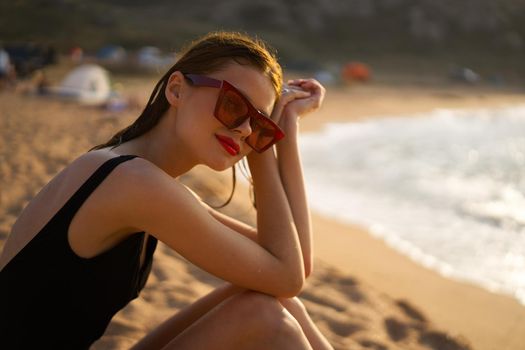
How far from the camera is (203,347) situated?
1916mm

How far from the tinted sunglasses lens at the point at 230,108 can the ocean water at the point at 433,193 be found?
3.30 metres

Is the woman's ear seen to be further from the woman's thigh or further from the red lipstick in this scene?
the woman's thigh

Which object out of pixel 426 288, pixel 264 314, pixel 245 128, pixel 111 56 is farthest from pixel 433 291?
pixel 111 56

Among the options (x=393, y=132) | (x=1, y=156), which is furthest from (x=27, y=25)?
(x=1, y=156)

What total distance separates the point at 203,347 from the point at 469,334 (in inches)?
89.9

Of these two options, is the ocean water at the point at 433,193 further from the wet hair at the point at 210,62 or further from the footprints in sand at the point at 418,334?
the wet hair at the point at 210,62

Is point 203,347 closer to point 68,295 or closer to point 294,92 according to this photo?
point 68,295

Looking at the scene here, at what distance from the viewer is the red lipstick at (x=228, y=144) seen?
6.39 feet

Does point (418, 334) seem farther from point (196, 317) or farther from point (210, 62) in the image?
point (210, 62)

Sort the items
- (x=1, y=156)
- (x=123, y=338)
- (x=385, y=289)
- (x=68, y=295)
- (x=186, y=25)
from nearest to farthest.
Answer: (x=68, y=295), (x=123, y=338), (x=385, y=289), (x=1, y=156), (x=186, y=25)

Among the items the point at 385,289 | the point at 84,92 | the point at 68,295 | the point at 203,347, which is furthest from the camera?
the point at 84,92

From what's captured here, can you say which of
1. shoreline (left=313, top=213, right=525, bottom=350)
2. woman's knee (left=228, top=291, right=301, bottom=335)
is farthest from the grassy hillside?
woman's knee (left=228, top=291, right=301, bottom=335)

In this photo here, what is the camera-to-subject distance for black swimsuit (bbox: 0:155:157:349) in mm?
1681

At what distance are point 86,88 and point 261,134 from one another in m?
13.0
